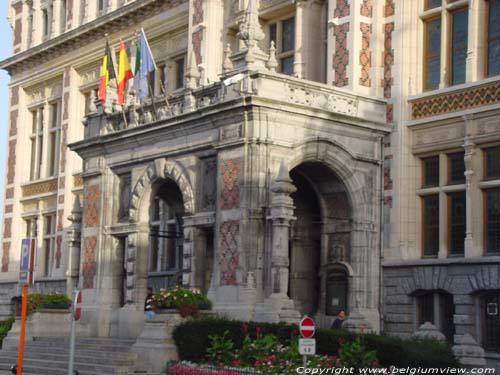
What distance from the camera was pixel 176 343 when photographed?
23953 mm

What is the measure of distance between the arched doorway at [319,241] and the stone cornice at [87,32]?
43.6 feet

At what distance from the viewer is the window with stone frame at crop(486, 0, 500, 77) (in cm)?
2683

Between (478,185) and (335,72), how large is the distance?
232 inches

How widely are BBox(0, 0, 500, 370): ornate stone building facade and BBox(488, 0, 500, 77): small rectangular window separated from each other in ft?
0.13

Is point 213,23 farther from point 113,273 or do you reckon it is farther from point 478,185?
point 478,185

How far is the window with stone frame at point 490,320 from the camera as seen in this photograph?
25359 millimetres

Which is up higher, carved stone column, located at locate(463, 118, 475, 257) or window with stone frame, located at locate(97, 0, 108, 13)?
window with stone frame, located at locate(97, 0, 108, 13)

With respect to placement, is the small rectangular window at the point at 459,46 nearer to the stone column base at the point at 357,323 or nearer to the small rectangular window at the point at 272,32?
the stone column base at the point at 357,323

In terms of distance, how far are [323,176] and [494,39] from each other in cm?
617

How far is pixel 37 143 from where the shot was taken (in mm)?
47625

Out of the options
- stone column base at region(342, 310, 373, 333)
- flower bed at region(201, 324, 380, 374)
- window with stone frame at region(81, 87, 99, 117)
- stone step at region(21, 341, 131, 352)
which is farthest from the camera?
window with stone frame at region(81, 87, 99, 117)

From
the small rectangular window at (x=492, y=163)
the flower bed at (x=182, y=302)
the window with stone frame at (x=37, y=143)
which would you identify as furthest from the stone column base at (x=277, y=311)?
the window with stone frame at (x=37, y=143)

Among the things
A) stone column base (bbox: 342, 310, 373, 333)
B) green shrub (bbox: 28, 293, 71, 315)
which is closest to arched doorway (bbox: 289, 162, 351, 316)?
stone column base (bbox: 342, 310, 373, 333)

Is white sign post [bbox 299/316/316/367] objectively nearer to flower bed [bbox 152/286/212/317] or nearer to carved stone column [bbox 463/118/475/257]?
flower bed [bbox 152/286/212/317]
